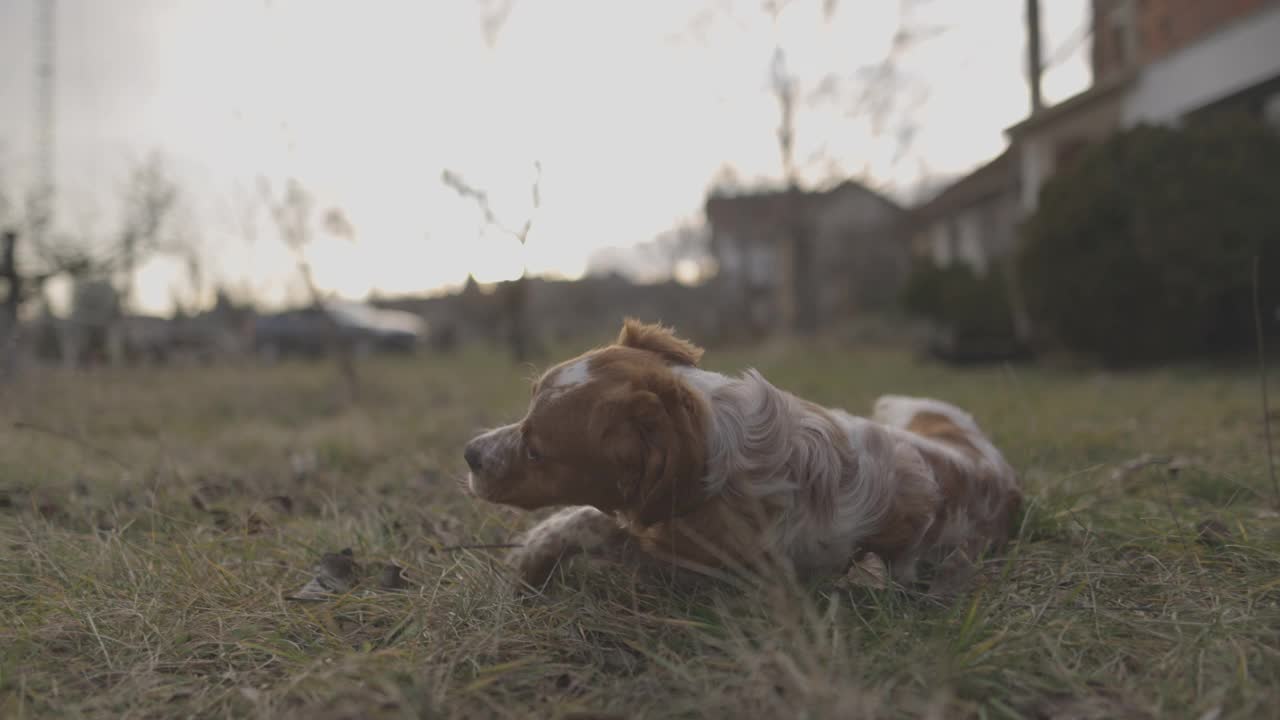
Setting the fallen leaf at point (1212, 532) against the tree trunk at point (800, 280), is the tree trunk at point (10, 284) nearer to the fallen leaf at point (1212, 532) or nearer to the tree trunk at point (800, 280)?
the fallen leaf at point (1212, 532)

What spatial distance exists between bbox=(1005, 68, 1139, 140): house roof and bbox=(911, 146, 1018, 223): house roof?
19.3 ft

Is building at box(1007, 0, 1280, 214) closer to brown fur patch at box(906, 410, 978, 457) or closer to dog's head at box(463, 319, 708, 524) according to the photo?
brown fur patch at box(906, 410, 978, 457)

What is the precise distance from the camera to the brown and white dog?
2209 mm

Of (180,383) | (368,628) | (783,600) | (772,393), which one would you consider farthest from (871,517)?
(180,383)

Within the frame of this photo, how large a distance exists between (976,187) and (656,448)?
2217 cm

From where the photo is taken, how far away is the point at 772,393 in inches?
96.4

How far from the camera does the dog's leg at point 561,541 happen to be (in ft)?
8.45

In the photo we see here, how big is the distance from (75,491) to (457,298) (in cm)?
2719

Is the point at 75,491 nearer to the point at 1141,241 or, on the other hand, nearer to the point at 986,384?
the point at 986,384

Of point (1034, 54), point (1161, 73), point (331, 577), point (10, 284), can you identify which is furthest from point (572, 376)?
point (1034, 54)

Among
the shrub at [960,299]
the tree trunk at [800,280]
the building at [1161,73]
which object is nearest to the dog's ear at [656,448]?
the building at [1161,73]

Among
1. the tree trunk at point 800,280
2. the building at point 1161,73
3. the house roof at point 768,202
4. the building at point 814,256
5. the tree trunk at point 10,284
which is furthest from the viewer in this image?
the building at point 814,256

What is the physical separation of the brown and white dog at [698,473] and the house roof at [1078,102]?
11.4 meters

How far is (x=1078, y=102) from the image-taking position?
40.3 feet
